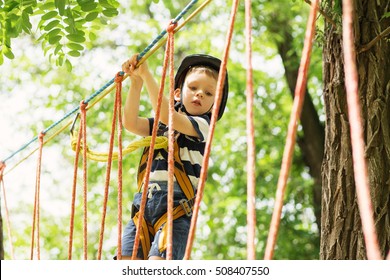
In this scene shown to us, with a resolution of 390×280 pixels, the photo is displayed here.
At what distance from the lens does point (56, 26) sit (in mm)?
2385

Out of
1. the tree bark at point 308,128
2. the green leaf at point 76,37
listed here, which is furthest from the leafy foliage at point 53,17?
the tree bark at point 308,128

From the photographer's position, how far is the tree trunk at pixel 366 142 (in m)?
1.96

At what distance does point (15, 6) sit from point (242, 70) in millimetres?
4808

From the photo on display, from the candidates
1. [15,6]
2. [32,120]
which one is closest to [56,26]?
[15,6]

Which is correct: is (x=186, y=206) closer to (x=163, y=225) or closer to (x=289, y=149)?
(x=163, y=225)

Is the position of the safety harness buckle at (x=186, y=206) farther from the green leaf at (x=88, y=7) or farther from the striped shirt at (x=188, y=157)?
the green leaf at (x=88, y=7)

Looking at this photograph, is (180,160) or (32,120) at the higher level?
(32,120)

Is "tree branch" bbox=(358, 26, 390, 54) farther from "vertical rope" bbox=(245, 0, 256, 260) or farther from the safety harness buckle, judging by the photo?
"vertical rope" bbox=(245, 0, 256, 260)

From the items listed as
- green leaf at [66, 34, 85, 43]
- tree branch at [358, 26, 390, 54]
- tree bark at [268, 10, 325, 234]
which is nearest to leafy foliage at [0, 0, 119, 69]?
green leaf at [66, 34, 85, 43]

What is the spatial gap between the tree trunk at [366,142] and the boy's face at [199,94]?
0.38 meters

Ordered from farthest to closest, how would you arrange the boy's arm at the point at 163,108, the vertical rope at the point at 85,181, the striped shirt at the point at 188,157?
1. the striped shirt at the point at 188,157
2. the boy's arm at the point at 163,108
3. the vertical rope at the point at 85,181

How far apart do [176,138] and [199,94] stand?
0.53 ft
